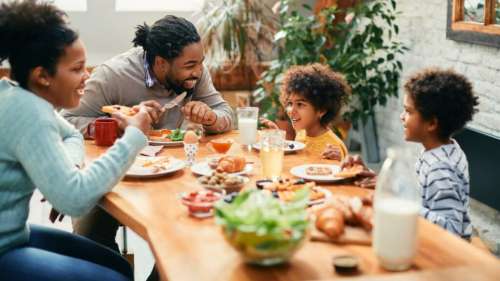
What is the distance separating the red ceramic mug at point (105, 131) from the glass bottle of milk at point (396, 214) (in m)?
1.28

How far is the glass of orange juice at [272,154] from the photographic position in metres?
1.88

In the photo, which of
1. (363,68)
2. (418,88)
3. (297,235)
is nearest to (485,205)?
(363,68)

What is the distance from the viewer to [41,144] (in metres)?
1.58

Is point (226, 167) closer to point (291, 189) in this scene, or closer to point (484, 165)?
point (291, 189)

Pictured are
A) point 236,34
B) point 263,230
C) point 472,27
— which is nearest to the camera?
point 263,230

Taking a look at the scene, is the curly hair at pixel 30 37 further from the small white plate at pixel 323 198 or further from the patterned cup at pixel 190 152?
the small white plate at pixel 323 198

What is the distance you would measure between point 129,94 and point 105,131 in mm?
348

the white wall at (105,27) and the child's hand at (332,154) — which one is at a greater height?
the white wall at (105,27)

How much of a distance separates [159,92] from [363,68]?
73.3 inches

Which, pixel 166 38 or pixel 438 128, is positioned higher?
pixel 166 38

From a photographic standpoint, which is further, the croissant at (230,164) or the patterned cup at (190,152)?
the patterned cup at (190,152)

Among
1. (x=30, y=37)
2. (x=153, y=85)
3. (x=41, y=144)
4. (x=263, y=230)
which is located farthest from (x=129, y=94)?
(x=263, y=230)

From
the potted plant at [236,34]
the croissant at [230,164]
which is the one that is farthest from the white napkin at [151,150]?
the potted plant at [236,34]

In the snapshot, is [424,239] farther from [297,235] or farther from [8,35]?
[8,35]
